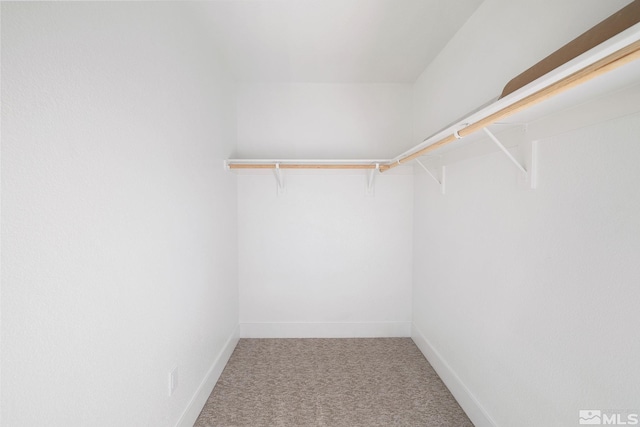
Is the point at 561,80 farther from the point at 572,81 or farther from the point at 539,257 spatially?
the point at 539,257

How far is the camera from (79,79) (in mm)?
→ 893

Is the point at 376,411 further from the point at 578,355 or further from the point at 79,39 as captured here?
the point at 79,39

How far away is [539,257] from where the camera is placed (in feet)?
3.98

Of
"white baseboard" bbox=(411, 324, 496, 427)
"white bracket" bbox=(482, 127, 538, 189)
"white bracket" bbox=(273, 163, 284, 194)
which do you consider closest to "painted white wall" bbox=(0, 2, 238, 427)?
"white bracket" bbox=(273, 163, 284, 194)

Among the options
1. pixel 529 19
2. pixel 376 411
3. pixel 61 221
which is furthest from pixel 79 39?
pixel 376 411

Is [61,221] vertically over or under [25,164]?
under

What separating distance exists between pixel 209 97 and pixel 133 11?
872mm

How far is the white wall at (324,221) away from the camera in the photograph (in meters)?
2.74

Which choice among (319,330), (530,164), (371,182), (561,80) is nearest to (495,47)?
(530,164)

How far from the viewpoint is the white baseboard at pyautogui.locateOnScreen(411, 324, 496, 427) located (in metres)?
1.61

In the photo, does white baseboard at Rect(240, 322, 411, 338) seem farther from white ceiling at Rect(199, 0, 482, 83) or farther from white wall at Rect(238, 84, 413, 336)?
white ceiling at Rect(199, 0, 482, 83)

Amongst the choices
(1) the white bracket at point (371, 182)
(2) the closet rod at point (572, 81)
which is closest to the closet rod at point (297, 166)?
(1) the white bracket at point (371, 182)

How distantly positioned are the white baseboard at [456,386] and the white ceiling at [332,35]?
88.0 inches

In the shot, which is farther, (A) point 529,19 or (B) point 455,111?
(B) point 455,111
